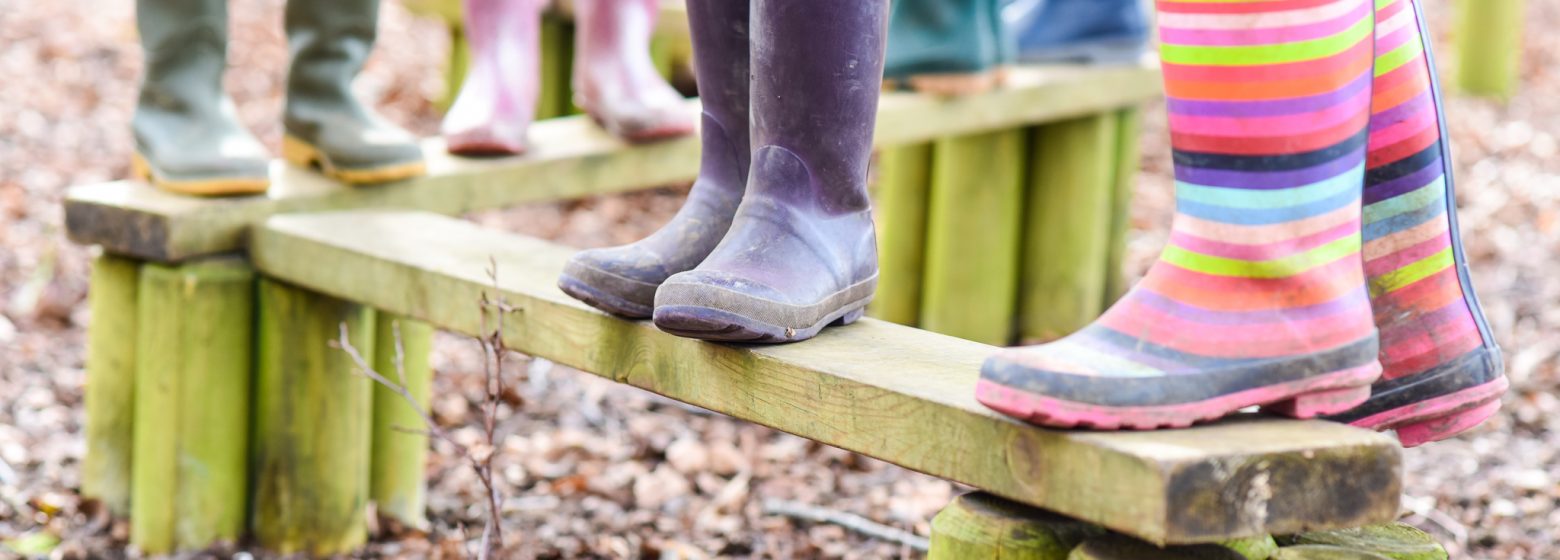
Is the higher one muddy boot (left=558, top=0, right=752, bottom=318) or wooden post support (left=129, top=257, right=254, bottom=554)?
muddy boot (left=558, top=0, right=752, bottom=318)

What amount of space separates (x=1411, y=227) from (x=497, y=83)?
4.87 feet

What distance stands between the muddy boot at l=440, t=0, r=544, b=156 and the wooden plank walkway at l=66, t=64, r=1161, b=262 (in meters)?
0.03

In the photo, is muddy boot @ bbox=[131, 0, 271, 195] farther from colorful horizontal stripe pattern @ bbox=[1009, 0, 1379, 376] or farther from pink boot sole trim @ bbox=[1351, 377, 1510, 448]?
pink boot sole trim @ bbox=[1351, 377, 1510, 448]

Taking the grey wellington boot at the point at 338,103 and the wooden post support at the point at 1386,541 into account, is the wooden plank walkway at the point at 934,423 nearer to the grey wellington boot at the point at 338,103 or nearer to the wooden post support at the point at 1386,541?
the wooden post support at the point at 1386,541

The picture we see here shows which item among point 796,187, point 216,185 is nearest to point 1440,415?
point 796,187

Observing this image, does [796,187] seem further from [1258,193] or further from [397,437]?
[397,437]

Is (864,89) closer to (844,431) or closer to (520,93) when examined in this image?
(844,431)

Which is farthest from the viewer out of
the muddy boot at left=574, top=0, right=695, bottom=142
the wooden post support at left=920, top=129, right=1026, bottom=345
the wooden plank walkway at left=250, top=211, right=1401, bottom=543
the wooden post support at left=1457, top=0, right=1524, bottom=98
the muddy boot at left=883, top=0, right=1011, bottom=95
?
the wooden post support at left=1457, top=0, right=1524, bottom=98

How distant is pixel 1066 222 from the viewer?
3.44 m

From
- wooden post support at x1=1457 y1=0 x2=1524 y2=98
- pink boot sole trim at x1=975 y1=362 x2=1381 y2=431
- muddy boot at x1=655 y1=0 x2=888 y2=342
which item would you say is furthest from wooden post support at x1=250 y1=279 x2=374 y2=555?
wooden post support at x1=1457 y1=0 x2=1524 y2=98

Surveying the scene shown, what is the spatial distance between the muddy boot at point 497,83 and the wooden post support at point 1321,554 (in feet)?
4.65

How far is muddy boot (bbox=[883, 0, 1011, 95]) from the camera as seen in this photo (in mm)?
2924

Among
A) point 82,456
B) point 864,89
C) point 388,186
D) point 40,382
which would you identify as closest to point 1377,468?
point 864,89

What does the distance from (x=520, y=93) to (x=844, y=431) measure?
1.23 metres
